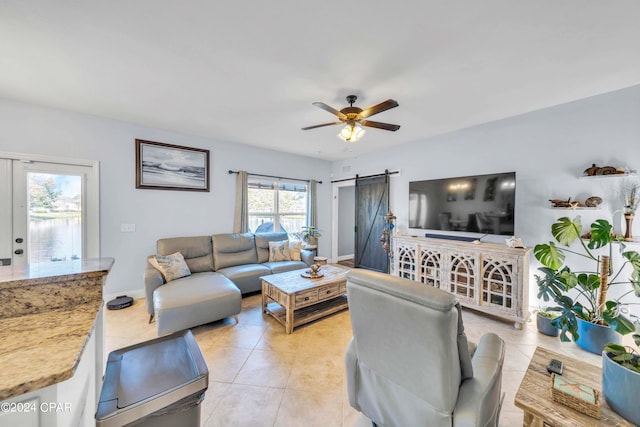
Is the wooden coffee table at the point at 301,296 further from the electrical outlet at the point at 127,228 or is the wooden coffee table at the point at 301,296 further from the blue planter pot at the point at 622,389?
the electrical outlet at the point at 127,228

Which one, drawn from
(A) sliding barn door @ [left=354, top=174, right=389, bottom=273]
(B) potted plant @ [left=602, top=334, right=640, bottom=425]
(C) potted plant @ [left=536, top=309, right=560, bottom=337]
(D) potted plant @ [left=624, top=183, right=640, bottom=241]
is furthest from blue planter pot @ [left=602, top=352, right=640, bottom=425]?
(A) sliding barn door @ [left=354, top=174, right=389, bottom=273]

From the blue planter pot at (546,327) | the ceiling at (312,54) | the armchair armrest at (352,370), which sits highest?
the ceiling at (312,54)

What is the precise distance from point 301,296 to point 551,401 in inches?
80.0

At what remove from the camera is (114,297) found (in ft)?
10.9

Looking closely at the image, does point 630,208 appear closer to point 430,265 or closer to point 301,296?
point 430,265

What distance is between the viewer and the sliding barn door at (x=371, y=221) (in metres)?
4.79

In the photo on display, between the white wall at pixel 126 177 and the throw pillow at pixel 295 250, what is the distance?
1194mm

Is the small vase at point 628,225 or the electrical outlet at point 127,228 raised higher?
the small vase at point 628,225

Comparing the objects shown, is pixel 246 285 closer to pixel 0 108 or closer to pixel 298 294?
pixel 298 294

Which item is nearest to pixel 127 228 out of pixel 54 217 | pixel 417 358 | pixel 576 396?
pixel 54 217

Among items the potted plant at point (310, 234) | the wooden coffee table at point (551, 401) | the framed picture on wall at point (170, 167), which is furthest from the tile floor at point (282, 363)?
the potted plant at point (310, 234)

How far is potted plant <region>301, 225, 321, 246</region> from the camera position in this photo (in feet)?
17.1

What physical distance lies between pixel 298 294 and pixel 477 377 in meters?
1.82

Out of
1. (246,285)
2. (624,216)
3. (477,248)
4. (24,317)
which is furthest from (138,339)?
(624,216)
